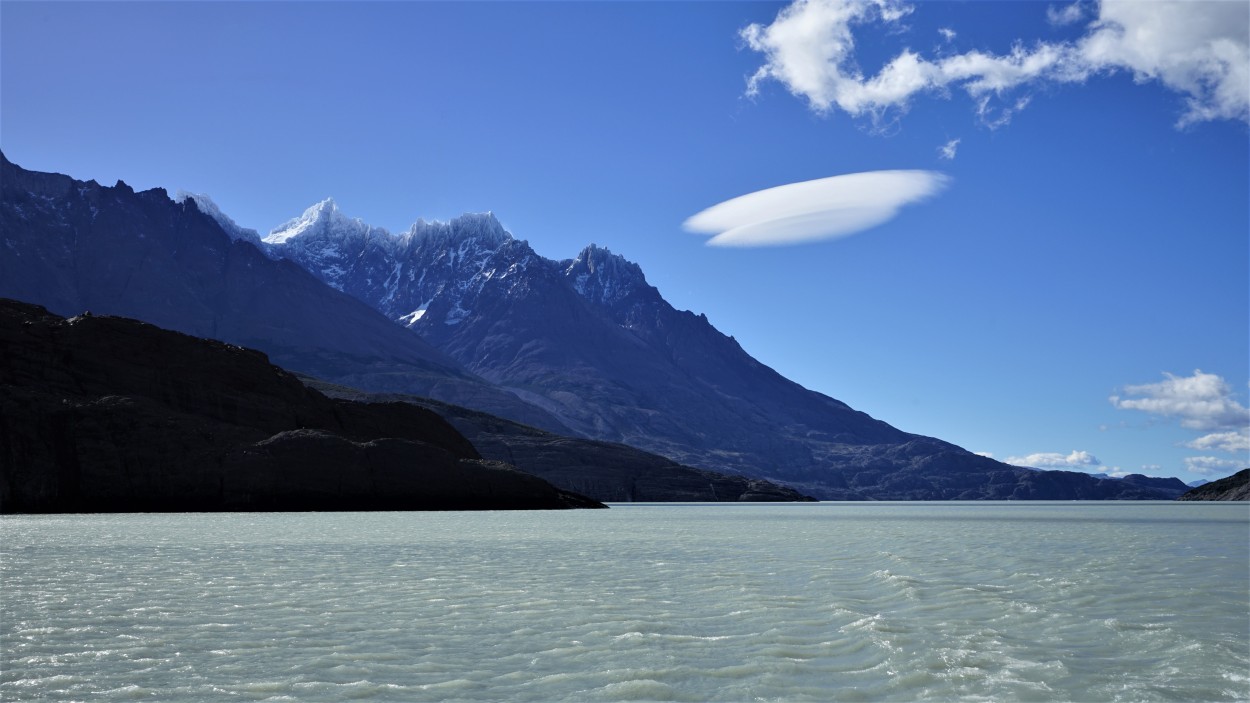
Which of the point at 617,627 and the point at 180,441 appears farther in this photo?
the point at 180,441

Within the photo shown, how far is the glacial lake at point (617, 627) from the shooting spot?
1476 cm

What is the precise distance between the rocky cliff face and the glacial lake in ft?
207

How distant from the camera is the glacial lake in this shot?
1476cm

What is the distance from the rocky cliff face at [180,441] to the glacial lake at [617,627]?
2489 inches

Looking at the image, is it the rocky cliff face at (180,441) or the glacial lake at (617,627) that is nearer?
the glacial lake at (617,627)

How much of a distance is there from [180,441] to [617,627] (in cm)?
9331

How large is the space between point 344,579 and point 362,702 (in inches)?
639

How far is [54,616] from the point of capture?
821 inches

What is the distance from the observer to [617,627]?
65.1 feet

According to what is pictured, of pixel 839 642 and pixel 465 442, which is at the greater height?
pixel 465 442

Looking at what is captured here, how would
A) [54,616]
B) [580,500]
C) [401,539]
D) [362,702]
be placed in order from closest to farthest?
[362,702] < [54,616] < [401,539] < [580,500]

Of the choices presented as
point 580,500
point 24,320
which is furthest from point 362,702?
point 580,500

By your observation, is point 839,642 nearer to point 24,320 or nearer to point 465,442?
point 24,320

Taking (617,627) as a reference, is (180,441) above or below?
above
